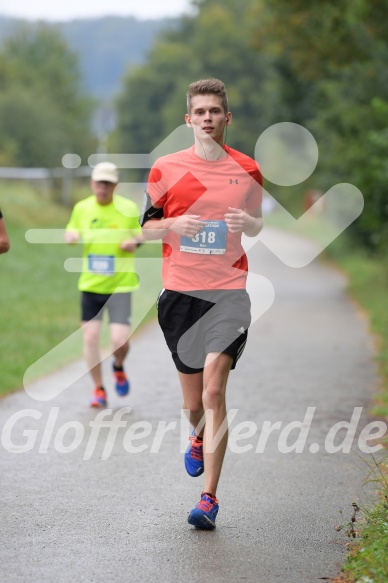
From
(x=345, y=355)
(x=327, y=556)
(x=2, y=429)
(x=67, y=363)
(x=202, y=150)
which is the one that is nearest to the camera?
(x=327, y=556)

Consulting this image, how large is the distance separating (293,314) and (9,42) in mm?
123319

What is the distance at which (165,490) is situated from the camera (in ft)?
24.2

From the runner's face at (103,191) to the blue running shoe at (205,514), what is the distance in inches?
192

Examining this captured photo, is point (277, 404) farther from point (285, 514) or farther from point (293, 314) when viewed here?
point (293, 314)

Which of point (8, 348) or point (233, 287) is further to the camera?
point (8, 348)

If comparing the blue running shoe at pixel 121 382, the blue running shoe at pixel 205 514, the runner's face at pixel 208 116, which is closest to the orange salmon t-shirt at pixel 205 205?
the runner's face at pixel 208 116

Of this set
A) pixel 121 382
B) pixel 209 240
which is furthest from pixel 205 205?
pixel 121 382

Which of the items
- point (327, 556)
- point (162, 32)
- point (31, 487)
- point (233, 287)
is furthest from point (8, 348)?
point (162, 32)

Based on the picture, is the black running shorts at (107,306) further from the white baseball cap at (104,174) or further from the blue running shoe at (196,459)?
the blue running shoe at (196,459)

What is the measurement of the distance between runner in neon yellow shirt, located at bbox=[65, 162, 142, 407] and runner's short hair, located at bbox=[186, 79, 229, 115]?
420 cm

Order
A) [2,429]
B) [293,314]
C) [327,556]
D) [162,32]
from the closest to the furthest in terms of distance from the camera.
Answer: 1. [327,556]
2. [2,429]
3. [293,314]
4. [162,32]

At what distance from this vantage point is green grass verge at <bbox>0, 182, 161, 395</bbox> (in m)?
13.9

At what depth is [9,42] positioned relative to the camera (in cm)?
13888

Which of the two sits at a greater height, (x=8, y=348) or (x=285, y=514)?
(x=285, y=514)
